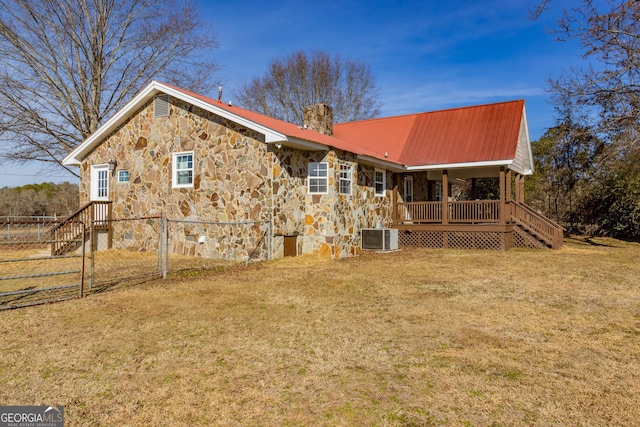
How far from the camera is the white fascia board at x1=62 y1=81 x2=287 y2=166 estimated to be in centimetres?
1160

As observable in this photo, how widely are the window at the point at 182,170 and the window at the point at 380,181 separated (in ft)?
22.3

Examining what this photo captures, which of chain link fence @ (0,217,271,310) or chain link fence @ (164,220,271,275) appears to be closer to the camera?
chain link fence @ (0,217,271,310)

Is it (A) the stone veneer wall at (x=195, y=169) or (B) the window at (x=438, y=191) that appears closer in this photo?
(A) the stone veneer wall at (x=195, y=169)

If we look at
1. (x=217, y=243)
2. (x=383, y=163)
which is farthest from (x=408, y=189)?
(x=217, y=243)

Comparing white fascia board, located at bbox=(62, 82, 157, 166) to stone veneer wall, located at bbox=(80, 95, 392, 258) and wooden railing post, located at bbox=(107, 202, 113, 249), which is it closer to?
stone veneer wall, located at bbox=(80, 95, 392, 258)

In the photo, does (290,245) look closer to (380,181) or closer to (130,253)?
(130,253)

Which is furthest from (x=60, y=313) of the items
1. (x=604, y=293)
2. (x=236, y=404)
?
(x=604, y=293)

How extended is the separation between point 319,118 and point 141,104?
6703 millimetres

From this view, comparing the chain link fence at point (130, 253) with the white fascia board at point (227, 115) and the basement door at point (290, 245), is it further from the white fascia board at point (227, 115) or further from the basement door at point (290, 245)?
the white fascia board at point (227, 115)

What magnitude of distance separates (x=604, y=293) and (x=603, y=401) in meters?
5.07

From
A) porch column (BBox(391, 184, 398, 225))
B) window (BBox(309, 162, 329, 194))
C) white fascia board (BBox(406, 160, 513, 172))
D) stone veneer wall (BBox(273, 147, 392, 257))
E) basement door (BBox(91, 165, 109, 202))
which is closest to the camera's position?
stone veneer wall (BBox(273, 147, 392, 257))

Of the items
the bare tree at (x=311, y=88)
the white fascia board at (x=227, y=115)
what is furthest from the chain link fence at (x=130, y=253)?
the bare tree at (x=311, y=88)

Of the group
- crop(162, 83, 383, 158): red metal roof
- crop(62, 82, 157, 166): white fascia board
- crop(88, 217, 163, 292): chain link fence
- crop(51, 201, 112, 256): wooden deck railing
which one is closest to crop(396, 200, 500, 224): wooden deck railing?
crop(162, 83, 383, 158): red metal roof

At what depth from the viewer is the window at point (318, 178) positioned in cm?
1309
